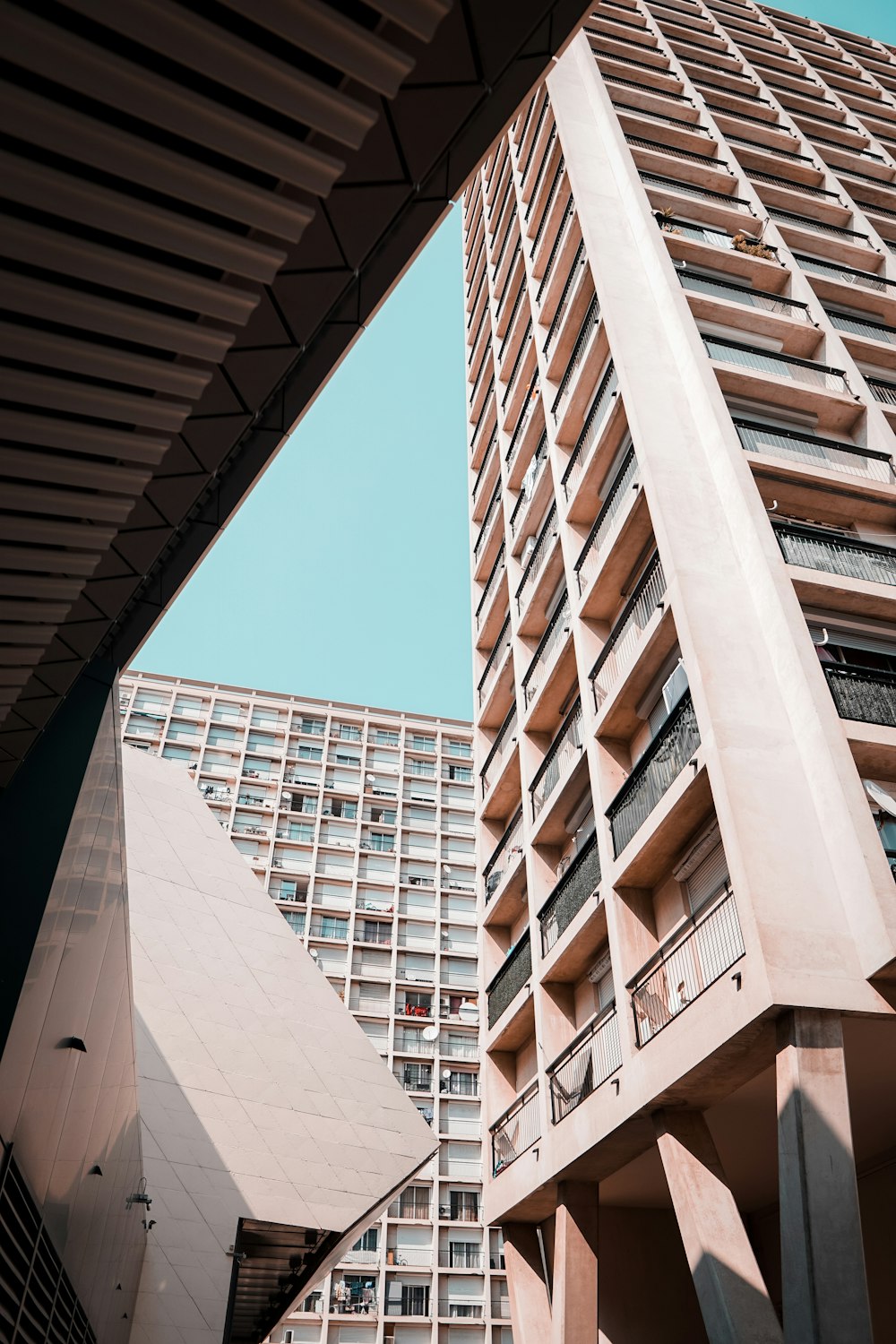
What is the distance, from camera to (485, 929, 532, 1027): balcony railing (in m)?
17.0

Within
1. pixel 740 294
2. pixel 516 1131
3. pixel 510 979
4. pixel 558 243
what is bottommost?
pixel 516 1131

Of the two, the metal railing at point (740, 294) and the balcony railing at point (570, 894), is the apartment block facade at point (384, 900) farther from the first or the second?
the metal railing at point (740, 294)

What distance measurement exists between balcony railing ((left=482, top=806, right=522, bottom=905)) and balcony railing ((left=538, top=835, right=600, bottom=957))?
321 centimetres

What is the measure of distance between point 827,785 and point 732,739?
1.08m

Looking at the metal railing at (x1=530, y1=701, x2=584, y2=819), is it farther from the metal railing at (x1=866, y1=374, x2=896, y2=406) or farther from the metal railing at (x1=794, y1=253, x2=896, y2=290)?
the metal railing at (x1=794, y1=253, x2=896, y2=290)

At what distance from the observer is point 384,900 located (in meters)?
50.7

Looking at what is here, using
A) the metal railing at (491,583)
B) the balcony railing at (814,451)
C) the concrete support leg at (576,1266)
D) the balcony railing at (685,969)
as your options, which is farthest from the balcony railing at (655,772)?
the metal railing at (491,583)

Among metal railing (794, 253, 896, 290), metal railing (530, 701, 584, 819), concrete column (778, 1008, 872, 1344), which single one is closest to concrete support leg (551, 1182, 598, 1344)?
concrete column (778, 1008, 872, 1344)

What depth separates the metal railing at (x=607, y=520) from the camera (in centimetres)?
1478

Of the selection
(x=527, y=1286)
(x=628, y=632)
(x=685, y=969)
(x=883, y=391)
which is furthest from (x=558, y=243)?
(x=527, y=1286)

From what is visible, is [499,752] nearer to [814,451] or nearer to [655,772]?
[814,451]

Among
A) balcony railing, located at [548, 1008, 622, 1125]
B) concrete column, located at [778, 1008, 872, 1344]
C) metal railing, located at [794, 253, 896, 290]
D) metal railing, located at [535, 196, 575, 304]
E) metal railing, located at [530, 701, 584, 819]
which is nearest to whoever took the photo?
concrete column, located at [778, 1008, 872, 1344]

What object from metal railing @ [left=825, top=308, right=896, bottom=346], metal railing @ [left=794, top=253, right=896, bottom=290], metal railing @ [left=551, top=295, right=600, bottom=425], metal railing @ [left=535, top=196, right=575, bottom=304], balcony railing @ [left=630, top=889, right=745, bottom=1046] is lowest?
balcony railing @ [left=630, top=889, right=745, bottom=1046]

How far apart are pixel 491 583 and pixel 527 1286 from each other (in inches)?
600
